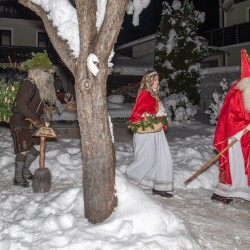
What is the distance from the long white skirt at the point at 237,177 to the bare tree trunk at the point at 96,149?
2032 millimetres

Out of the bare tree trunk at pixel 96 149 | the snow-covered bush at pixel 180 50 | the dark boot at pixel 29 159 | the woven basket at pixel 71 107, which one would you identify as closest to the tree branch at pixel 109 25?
the bare tree trunk at pixel 96 149

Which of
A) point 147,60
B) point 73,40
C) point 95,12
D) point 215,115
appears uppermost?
point 147,60

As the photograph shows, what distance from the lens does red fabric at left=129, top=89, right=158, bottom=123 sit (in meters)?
6.07

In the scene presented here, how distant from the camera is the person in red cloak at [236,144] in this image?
5664 mm

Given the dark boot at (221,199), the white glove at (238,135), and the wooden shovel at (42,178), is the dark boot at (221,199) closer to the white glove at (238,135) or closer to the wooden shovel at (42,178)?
the white glove at (238,135)

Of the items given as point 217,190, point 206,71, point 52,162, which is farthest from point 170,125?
point 217,190

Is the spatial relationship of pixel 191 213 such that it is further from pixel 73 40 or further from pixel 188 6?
pixel 188 6

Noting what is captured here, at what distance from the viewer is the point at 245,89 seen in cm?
562

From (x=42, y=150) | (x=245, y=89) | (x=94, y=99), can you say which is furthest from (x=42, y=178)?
(x=245, y=89)

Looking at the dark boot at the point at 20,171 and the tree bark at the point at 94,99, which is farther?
the dark boot at the point at 20,171

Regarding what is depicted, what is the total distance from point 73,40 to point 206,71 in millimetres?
16868

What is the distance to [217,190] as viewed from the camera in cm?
584

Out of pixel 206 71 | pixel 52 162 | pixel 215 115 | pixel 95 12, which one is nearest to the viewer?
pixel 95 12

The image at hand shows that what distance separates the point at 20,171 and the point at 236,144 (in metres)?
3.29
